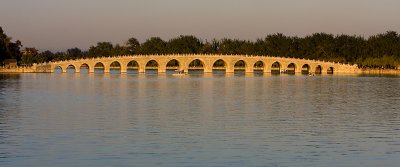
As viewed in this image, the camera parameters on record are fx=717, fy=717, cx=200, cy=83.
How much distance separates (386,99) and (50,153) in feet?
89.6

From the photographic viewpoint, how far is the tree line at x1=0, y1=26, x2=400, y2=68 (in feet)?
395

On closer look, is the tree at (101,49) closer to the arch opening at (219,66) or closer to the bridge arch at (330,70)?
the arch opening at (219,66)

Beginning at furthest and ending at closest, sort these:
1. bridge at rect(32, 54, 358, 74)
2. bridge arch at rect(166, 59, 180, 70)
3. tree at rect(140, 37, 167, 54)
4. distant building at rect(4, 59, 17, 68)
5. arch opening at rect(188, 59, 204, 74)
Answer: tree at rect(140, 37, 167, 54) < bridge arch at rect(166, 59, 180, 70) < arch opening at rect(188, 59, 204, 74) < bridge at rect(32, 54, 358, 74) < distant building at rect(4, 59, 17, 68)

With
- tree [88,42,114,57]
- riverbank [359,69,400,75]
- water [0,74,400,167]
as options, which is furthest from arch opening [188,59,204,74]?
water [0,74,400,167]

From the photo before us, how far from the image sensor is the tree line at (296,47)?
120312 millimetres

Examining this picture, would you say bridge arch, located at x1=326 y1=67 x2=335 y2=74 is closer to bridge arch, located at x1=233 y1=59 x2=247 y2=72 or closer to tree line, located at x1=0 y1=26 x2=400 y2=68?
tree line, located at x1=0 y1=26 x2=400 y2=68

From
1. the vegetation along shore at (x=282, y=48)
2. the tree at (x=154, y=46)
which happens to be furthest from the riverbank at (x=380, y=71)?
the tree at (x=154, y=46)

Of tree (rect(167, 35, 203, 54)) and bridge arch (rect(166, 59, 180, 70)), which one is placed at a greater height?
tree (rect(167, 35, 203, 54))

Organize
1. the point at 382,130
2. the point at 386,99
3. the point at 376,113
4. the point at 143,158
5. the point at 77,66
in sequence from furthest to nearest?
the point at 77,66
the point at 386,99
the point at 376,113
the point at 382,130
the point at 143,158

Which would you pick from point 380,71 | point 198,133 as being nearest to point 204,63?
point 380,71

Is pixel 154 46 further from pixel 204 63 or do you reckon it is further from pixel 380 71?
pixel 380 71

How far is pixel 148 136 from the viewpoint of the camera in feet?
75.5

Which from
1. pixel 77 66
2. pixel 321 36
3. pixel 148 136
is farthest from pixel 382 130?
pixel 321 36

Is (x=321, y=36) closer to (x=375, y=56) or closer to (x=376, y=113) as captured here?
(x=375, y=56)
